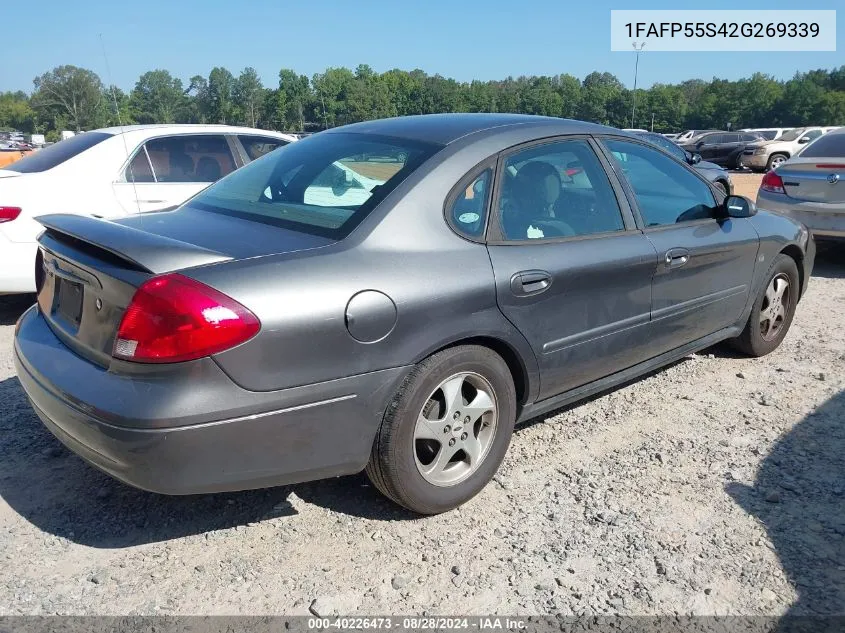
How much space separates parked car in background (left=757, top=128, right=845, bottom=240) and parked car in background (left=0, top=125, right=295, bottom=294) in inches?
208

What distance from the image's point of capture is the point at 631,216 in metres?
3.60

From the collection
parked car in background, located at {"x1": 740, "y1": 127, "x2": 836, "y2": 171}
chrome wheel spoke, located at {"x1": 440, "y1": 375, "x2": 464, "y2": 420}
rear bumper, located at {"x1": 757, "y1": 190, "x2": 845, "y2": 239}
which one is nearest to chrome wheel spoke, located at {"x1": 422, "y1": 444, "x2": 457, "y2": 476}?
chrome wheel spoke, located at {"x1": 440, "y1": 375, "x2": 464, "y2": 420}

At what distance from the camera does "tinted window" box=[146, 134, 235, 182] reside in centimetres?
613

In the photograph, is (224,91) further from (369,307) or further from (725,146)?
(369,307)

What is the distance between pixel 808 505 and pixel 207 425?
242 cm

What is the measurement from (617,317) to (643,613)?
57.2 inches

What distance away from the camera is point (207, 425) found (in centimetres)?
227

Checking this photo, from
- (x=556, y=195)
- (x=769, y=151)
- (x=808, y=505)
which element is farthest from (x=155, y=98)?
(x=769, y=151)

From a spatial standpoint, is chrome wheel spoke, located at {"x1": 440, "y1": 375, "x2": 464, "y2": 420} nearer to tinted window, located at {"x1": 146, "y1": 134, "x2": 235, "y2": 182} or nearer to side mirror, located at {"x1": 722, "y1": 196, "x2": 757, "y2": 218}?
side mirror, located at {"x1": 722, "y1": 196, "x2": 757, "y2": 218}

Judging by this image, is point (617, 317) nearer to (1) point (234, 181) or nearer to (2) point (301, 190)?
(2) point (301, 190)

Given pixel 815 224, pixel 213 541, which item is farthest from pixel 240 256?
pixel 815 224

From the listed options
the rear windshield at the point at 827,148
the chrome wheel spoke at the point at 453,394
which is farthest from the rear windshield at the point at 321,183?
the rear windshield at the point at 827,148

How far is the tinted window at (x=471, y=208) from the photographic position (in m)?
Answer: 2.88

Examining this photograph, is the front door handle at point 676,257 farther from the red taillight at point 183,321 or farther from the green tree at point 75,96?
the green tree at point 75,96
